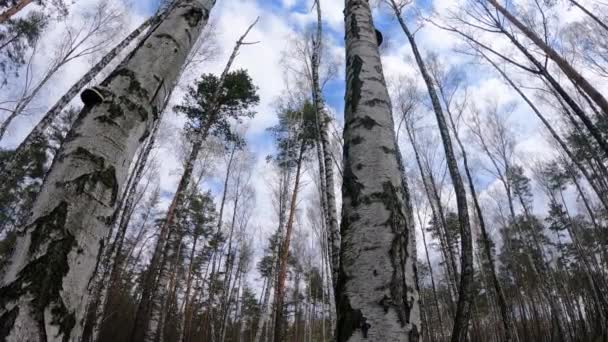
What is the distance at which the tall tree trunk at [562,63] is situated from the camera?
4.90m

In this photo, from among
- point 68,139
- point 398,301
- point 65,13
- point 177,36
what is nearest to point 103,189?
point 68,139

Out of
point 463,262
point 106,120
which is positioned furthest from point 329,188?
point 106,120

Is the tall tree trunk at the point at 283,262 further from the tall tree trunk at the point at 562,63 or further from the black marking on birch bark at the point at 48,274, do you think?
the black marking on birch bark at the point at 48,274

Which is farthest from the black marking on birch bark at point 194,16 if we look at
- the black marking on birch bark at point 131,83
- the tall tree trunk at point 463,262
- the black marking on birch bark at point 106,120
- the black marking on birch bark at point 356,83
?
the tall tree trunk at point 463,262

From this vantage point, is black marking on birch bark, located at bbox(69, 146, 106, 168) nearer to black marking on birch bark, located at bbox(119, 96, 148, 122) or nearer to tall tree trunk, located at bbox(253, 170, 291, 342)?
black marking on birch bark, located at bbox(119, 96, 148, 122)

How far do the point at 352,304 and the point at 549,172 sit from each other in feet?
75.1

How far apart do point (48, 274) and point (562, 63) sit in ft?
26.5

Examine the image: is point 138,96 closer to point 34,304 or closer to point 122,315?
point 34,304

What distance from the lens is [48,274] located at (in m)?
0.74

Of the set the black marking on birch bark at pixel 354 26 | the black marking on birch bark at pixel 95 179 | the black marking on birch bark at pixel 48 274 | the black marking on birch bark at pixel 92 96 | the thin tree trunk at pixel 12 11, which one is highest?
the thin tree trunk at pixel 12 11

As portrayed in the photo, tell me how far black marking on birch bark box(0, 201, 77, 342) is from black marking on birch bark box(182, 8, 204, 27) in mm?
1186

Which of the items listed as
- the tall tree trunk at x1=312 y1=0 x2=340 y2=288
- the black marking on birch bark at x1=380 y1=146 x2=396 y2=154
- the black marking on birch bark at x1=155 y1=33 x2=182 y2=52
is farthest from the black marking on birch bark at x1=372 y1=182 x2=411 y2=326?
the tall tree trunk at x1=312 y1=0 x2=340 y2=288

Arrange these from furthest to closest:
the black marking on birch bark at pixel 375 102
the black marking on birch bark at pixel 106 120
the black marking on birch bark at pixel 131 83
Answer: the black marking on birch bark at pixel 375 102, the black marking on birch bark at pixel 131 83, the black marking on birch bark at pixel 106 120

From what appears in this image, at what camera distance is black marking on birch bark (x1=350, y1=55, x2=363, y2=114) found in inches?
62.2
